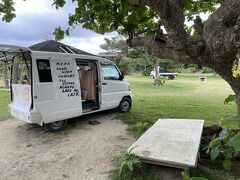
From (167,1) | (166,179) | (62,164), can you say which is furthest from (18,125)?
(167,1)

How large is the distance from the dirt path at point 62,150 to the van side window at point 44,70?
1.42m

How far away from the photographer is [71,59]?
675 cm

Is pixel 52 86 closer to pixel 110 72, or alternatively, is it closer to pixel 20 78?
pixel 20 78

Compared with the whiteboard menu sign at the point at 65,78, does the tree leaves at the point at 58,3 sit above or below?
above

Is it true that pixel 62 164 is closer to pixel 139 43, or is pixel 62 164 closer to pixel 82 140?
pixel 82 140

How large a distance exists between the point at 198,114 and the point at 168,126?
4024mm

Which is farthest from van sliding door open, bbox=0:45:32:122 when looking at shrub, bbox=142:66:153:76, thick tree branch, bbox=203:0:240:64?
shrub, bbox=142:66:153:76

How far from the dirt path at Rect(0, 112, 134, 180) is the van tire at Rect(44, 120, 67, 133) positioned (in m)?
0.16

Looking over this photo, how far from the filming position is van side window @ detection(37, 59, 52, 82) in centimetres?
602

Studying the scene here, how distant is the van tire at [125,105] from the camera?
8688mm

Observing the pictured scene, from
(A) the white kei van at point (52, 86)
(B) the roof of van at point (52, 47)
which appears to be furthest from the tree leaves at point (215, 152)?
(B) the roof of van at point (52, 47)

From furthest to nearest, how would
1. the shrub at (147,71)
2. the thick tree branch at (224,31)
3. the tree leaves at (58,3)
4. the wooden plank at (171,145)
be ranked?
1. the shrub at (147,71)
2. the tree leaves at (58,3)
3. the wooden plank at (171,145)
4. the thick tree branch at (224,31)

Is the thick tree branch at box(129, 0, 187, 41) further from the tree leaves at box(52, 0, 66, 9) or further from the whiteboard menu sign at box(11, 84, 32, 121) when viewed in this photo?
the whiteboard menu sign at box(11, 84, 32, 121)

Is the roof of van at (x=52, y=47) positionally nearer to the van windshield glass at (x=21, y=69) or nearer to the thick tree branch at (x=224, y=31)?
the van windshield glass at (x=21, y=69)
